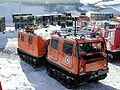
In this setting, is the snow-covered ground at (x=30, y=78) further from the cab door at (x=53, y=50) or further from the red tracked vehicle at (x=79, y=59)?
the cab door at (x=53, y=50)

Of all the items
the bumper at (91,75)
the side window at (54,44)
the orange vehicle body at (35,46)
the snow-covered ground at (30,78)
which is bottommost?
the snow-covered ground at (30,78)

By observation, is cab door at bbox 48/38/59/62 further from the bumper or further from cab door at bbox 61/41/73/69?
the bumper

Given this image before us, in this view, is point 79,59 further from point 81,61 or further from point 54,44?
point 54,44

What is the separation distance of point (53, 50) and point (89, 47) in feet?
6.31

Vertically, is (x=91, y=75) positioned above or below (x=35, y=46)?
below

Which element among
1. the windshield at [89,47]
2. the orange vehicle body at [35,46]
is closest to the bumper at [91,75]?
the windshield at [89,47]

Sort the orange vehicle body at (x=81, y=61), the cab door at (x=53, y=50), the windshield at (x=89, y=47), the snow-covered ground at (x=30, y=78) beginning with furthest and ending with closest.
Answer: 1. the cab door at (x=53, y=50)
2. the snow-covered ground at (x=30, y=78)
3. the windshield at (x=89, y=47)
4. the orange vehicle body at (x=81, y=61)

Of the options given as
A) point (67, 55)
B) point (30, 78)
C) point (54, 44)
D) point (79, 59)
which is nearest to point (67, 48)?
point (67, 55)

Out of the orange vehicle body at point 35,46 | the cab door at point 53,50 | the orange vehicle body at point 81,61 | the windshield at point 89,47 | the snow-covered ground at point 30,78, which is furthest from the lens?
the orange vehicle body at point 35,46

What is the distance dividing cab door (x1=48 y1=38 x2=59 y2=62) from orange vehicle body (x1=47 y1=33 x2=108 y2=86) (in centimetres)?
15

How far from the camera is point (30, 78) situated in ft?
43.9

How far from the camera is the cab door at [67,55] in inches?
455

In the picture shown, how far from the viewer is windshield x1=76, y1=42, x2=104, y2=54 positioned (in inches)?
454

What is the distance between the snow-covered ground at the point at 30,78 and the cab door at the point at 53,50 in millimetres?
1029
